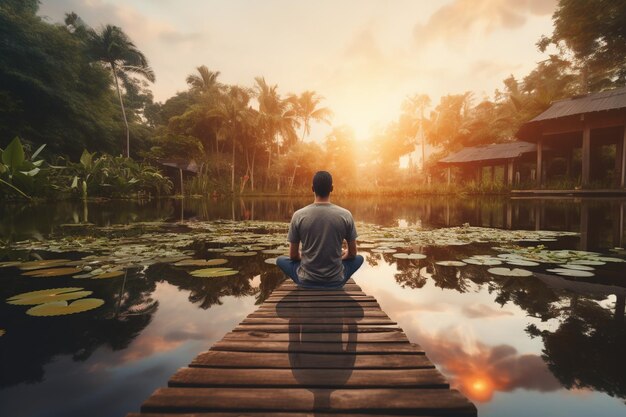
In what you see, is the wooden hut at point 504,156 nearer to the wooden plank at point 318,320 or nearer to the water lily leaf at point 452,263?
the water lily leaf at point 452,263

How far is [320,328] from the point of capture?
226 centimetres

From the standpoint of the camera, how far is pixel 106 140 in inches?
1110

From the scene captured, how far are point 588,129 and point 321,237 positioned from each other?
→ 818 inches

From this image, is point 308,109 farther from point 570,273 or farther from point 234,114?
point 570,273

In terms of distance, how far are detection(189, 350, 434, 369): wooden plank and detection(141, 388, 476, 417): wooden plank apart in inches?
8.8

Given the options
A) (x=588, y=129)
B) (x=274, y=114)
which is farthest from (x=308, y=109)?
(x=588, y=129)

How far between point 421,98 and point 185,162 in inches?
1183

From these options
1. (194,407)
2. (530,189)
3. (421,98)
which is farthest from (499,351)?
(421,98)

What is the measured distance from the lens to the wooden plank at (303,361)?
5.79ft

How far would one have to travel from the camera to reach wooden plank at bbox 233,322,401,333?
2.24 metres

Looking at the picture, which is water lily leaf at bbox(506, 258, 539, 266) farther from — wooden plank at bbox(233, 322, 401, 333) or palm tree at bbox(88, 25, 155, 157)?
palm tree at bbox(88, 25, 155, 157)

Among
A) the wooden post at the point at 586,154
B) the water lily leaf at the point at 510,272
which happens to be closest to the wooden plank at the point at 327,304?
the water lily leaf at the point at 510,272

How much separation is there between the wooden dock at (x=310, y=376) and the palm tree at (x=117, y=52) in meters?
31.3

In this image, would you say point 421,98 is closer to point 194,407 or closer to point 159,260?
point 159,260
